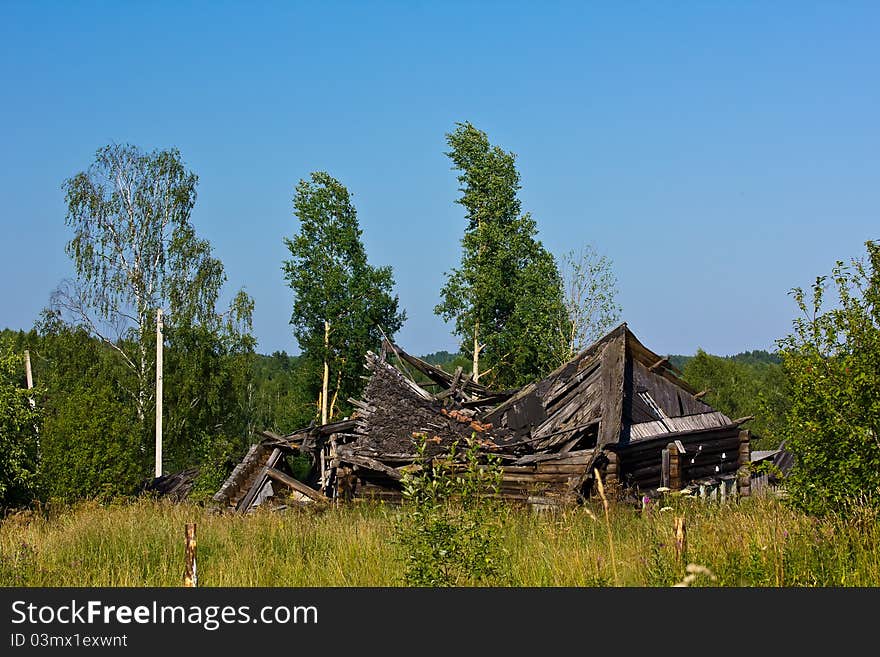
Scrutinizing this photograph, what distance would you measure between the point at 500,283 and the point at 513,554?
81.3ft

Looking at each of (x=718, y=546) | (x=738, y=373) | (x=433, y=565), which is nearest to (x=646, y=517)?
(x=718, y=546)

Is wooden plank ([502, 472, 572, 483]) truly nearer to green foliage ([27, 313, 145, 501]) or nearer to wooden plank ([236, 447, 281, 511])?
wooden plank ([236, 447, 281, 511])

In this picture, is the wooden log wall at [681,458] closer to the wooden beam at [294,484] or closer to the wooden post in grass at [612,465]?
the wooden post in grass at [612,465]

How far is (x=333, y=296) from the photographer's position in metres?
34.1

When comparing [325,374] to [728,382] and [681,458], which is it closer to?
[681,458]

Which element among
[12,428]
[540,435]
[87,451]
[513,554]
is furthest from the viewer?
[87,451]

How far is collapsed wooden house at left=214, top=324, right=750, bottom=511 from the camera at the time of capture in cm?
1883

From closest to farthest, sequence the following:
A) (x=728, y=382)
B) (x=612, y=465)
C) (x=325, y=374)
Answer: (x=612, y=465) → (x=325, y=374) → (x=728, y=382)

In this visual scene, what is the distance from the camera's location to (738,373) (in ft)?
224

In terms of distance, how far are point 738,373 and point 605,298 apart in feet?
128

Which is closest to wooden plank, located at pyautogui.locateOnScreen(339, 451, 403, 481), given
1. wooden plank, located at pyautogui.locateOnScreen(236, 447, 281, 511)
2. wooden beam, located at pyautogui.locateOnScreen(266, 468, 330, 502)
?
wooden beam, located at pyautogui.locateOnScreen(266, 468, 330, 502)

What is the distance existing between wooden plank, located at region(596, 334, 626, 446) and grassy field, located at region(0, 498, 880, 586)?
6.96 metres

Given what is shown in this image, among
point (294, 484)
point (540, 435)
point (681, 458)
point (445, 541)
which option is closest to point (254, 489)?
point (294, 484)

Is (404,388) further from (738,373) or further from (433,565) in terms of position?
(738,373)
